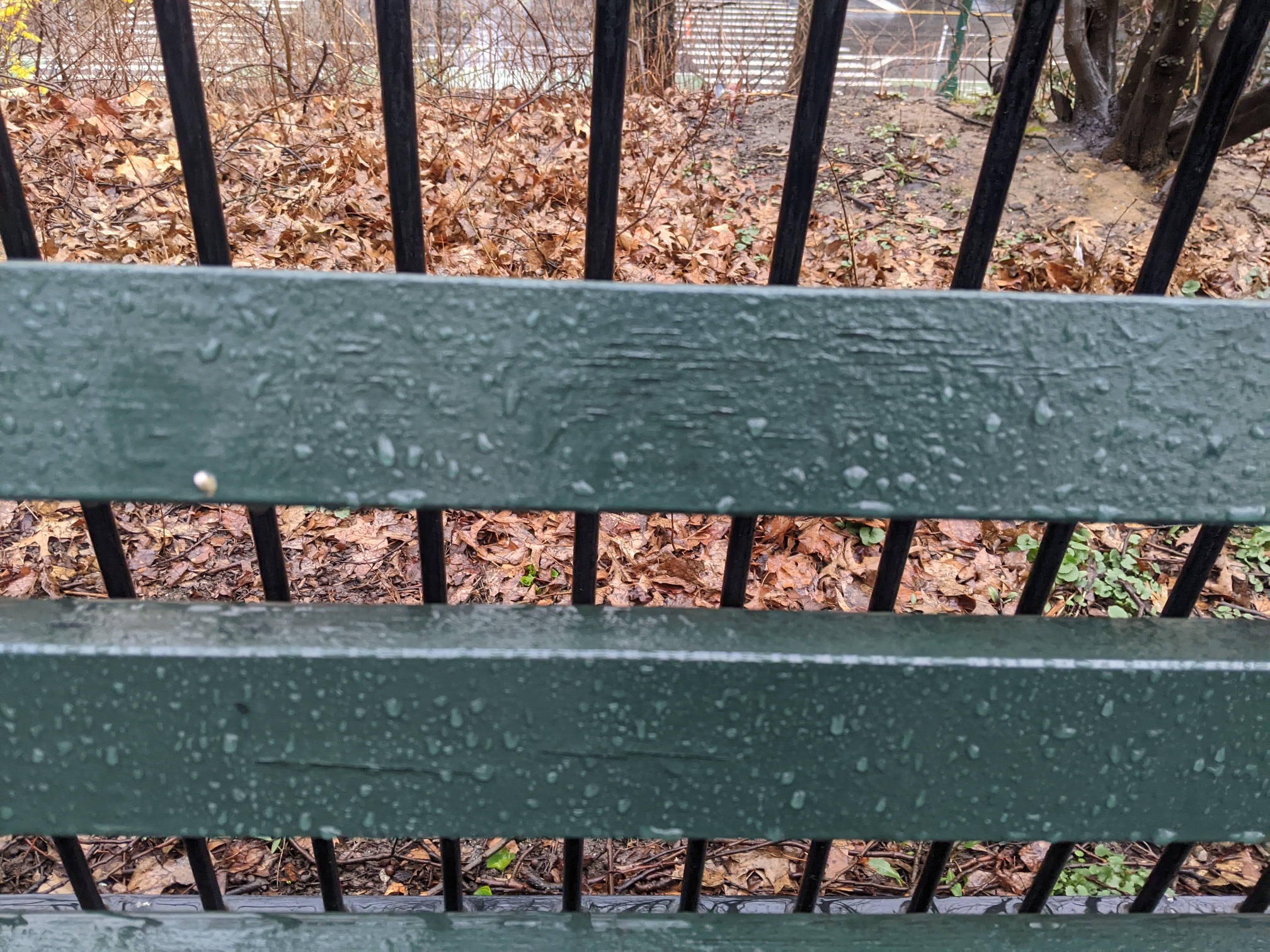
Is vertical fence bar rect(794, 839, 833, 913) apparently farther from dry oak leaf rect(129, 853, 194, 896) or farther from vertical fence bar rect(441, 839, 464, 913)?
dry oak leaf rect(129, 853, 194, 896)

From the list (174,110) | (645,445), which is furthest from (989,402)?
(174,110)

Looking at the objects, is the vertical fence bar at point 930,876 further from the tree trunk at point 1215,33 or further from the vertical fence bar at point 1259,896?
the tree trunk at point 1215,33

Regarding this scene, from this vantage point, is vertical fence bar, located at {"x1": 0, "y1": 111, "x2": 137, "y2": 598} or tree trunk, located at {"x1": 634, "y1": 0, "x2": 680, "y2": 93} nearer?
vertical fence bar, located at {"x1": 0, "y1": 111, "x2": 137, "y2": 598}

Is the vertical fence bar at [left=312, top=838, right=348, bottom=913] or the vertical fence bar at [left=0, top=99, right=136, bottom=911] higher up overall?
the vertical fence bar at [left=0, top=99, right=136, bottom=911]

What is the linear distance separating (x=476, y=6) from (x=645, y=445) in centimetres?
612

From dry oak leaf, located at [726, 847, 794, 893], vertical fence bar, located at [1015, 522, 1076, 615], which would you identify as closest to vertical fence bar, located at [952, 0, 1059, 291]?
vertical fence bar, located at [1015, 522, 1076, 615]

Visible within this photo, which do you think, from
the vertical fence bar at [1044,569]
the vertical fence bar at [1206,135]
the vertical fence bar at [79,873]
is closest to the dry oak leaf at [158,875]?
the vertical fence bar at [79,873]

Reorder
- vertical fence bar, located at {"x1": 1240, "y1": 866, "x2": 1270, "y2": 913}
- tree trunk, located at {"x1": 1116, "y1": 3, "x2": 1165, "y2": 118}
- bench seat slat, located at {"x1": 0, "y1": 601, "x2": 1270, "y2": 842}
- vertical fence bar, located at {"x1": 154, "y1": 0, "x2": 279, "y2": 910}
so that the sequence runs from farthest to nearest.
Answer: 1. tree trunk, located at {"x1": 1116, "y1": 3, "x2": 1165, "y2": 118}
2. vertical fence bar, located at {"x1": 1240, "y1": 866, "x2": 1270, "y2": 913}
3. bench seat slat, located at {"x1": 0, "y1": 601, "x2": 1270, "y2": 842}
4. vertical fence bar, located at {"x1": 154, "y1": 0, "x2": 279, "y2": 910}

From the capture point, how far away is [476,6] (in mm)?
5918

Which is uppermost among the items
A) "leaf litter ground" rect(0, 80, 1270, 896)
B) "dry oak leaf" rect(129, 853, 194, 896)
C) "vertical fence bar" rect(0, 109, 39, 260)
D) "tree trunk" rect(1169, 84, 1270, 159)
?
"vertical fence bar" rect(0, 109, 39, 260)

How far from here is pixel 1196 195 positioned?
0.86m

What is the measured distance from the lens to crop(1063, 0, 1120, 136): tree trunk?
5.75 m

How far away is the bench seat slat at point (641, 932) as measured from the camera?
3.52 ft

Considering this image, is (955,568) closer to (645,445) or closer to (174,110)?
(645,445)
